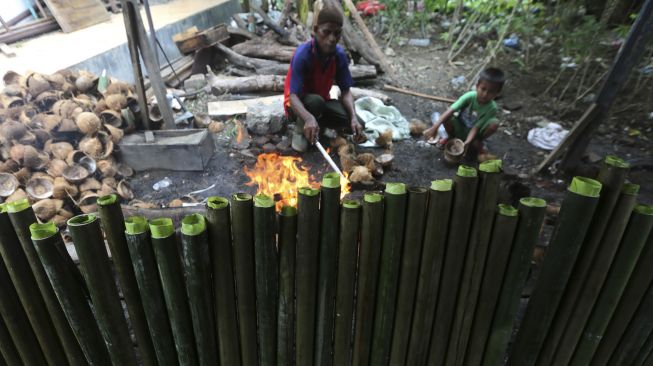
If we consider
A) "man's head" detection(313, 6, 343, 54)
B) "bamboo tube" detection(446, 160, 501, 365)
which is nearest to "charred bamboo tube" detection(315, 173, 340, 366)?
"bamboo tube" detection(446, 160, 501, 365)

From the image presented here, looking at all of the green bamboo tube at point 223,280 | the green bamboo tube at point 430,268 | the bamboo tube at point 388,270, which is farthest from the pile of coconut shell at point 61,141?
the green bamboo tube at point 430,268

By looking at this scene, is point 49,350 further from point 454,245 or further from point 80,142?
point 80,142

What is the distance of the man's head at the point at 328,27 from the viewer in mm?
3673

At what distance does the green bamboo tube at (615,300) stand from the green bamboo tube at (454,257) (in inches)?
26.0

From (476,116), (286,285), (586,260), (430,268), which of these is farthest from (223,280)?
(476,116)

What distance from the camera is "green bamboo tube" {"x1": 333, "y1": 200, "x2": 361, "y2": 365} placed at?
1.49m

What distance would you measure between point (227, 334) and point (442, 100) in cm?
604

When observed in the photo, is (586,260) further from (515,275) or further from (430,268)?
(430,268)

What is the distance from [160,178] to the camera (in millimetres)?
4496

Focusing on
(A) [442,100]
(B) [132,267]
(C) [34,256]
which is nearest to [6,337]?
(C) [34,256]

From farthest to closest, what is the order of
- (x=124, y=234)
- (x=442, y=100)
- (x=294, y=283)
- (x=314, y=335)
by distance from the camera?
(x=442, y=100)
(x=314, y=335)
(x=294, y=283)
(x=124, y=234)

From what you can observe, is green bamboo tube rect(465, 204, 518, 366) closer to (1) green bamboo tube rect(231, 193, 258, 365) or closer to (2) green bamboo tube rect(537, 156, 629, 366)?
(2) green bamboo tube rect(537, 156, 629, 366)

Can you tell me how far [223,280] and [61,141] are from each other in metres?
3.70

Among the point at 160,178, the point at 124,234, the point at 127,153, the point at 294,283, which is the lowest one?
the point at 160,178
